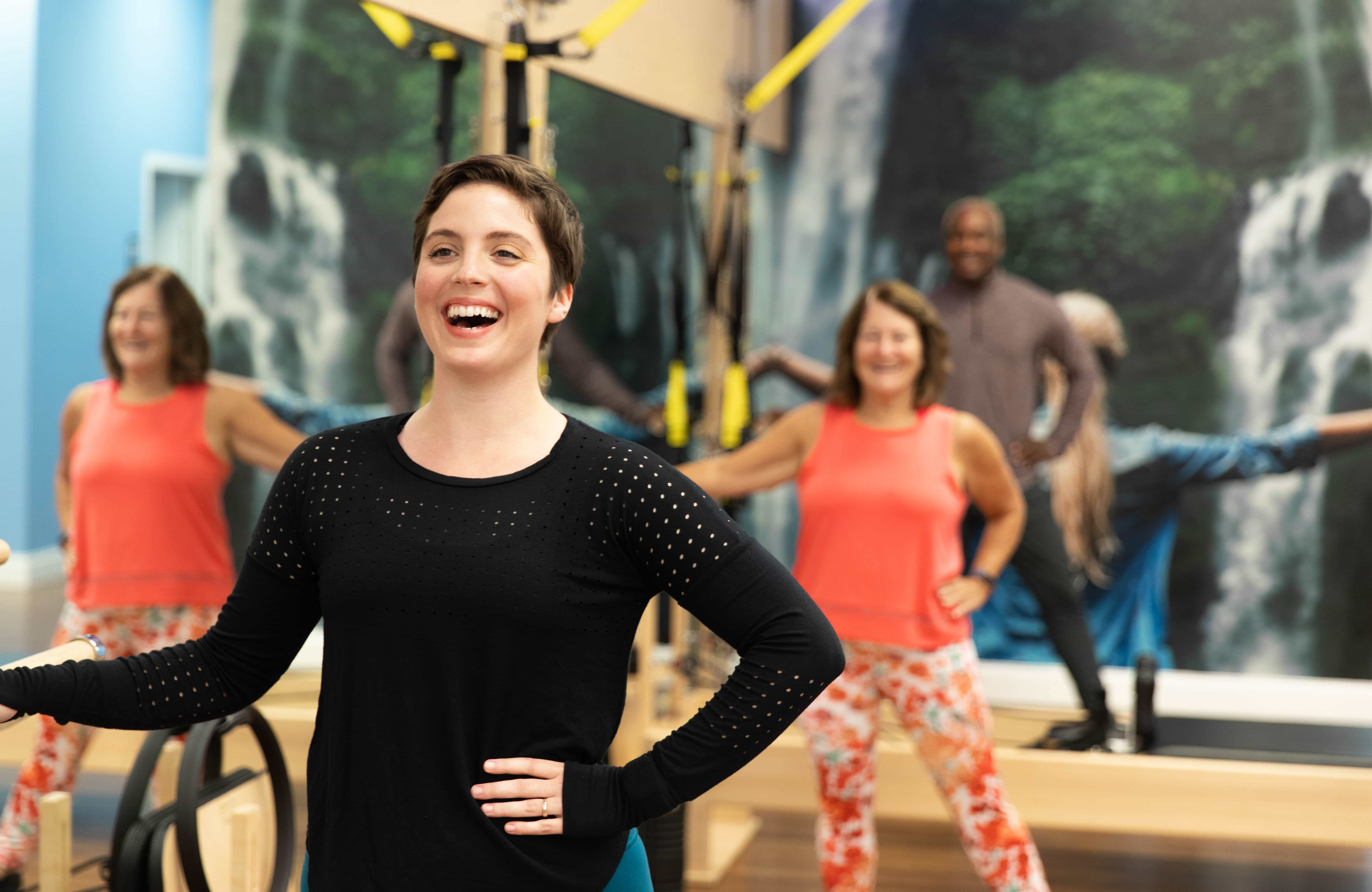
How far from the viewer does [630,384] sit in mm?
4914

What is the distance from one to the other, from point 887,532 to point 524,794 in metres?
1.71

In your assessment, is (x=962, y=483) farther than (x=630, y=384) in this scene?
No

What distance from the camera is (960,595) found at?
9.13 ft

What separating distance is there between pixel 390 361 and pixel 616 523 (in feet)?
8.92

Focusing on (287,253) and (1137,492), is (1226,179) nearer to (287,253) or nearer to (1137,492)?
(1137,492)

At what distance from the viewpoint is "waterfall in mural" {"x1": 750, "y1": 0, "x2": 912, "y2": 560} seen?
487 cm

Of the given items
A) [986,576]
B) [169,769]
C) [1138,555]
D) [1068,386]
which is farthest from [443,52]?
[1138,555]

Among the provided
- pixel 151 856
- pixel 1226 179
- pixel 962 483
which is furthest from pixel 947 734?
pixel 1226 179

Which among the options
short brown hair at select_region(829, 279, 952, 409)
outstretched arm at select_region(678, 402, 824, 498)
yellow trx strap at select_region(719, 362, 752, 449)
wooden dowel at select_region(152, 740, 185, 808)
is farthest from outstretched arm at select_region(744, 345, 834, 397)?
wooden dowel at select_region(152, 740, 185, 808)

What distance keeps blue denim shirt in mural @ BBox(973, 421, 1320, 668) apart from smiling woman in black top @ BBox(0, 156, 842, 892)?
364 centimetres

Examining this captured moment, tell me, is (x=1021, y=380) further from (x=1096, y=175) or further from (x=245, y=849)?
(x=245, y=849)

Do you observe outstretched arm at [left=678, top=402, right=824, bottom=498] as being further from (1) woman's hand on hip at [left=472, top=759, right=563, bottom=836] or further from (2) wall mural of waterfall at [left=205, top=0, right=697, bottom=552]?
(2) wall mural of waterfall at [left=205, top=0, right=697, bottom=552]

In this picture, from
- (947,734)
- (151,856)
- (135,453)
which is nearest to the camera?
(151,856)

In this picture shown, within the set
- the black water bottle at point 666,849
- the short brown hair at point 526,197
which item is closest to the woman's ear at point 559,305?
the short brown hair at point 526,197
